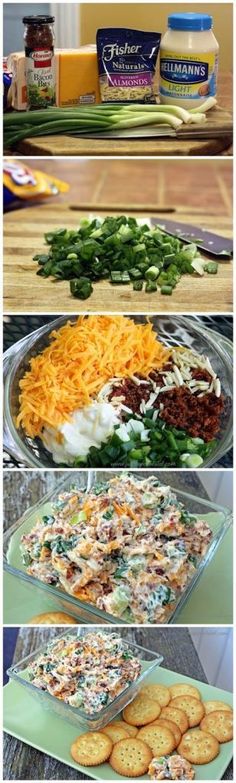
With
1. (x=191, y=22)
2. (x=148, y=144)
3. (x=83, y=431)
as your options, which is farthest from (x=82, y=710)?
(x=191, y=22)

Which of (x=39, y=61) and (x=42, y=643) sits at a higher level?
(x=39, y=61)

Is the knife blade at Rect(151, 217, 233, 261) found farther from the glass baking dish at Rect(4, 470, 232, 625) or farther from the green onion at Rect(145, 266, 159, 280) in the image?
the glass baking dish at Rect(4, 470, 232, 625)

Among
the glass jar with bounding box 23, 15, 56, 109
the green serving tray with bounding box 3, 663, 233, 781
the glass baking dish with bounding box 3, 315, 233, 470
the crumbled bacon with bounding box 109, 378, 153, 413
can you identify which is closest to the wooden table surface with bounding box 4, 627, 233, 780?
the green serving tray with bounding box 3, 663, 233, 781

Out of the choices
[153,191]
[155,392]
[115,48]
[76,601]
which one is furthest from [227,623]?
[153,191]

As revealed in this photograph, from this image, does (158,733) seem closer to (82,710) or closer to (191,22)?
(82,710)

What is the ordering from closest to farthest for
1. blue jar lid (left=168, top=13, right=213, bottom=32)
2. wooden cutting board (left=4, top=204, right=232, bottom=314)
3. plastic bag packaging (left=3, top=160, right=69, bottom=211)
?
blue jar lid (left=168, top=13, right=213, bottom=32)
wooden cutting board (left=4, top=204, right=232, bottom=314)
plastic bag packaging (left=3, top=160, right=69, bottom=211)

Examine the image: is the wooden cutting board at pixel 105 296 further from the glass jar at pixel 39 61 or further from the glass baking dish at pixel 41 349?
the glass jar at pixel 39 61

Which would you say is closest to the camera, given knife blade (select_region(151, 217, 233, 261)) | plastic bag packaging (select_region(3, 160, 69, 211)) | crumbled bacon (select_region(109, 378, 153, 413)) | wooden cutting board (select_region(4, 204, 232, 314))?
wooden cutting board (select_region(4, 204, 232, 314))
